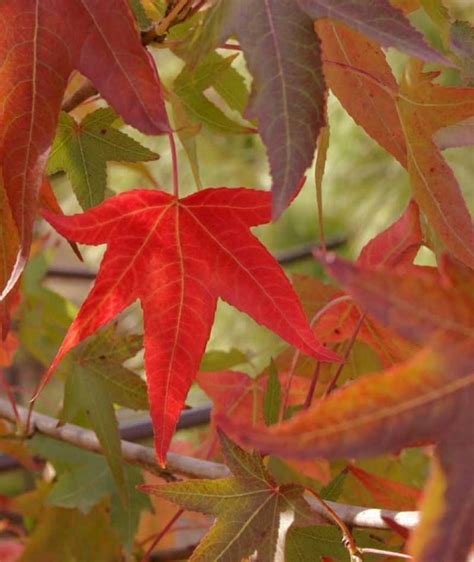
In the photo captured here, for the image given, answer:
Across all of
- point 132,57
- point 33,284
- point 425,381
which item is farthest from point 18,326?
point 425,381

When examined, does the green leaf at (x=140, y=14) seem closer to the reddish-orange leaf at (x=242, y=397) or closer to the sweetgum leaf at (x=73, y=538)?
the reddish-orange leaf at (x=242, y=397)

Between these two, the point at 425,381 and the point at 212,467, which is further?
the point at 212,467

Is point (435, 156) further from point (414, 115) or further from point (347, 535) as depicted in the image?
point (347, 535)

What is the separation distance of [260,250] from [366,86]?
0.09 m

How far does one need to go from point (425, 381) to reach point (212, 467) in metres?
0.27

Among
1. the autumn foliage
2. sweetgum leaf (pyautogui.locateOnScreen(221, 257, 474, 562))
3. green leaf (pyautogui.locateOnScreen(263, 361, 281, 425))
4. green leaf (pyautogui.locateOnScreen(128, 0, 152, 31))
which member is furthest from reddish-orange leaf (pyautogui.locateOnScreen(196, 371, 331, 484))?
sweetgum leaf (pyautogui.locateOnScreen(221, 257, 474, 562))

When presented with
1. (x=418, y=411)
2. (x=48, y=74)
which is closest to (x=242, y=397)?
(x=48, y=74)

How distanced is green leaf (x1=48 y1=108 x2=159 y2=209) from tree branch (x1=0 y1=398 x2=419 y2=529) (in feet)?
0.44

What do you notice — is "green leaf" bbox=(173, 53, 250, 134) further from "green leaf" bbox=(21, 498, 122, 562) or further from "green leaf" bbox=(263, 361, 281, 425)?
"green leaf" bbox=(21, 498, 122, 562)

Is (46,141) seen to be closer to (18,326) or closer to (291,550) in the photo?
(291,550)

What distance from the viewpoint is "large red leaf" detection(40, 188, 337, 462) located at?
1.53 ft

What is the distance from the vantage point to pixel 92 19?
0.43 m

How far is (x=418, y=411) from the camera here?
0.28 m

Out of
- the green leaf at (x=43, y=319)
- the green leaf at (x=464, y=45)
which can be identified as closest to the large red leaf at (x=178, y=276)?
the green leaf at (x=464, y=45)
